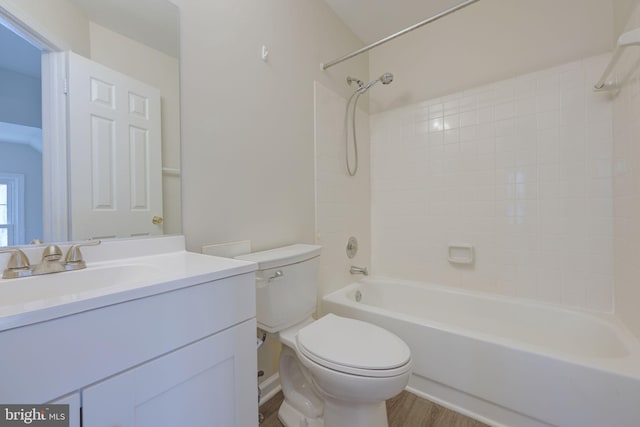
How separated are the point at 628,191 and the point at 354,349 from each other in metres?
1.54

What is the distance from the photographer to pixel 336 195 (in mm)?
1931

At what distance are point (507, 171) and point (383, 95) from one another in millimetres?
1152

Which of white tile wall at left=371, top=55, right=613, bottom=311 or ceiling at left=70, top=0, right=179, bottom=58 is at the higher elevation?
ceiling at left=70, top=0, right=179, bottom=58

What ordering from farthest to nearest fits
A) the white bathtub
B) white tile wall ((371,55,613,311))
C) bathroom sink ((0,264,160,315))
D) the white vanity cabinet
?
white tile wall ((371,55,613,311))
the white bathtub
bathroom sink ((0,264,160,315))
the white vanity cabinet

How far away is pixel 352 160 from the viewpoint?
2.12m

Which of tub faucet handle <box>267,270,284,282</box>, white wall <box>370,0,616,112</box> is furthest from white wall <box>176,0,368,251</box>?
white wall <box>370,0,616,112</box>

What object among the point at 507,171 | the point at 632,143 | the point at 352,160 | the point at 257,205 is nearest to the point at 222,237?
the point at 257,205

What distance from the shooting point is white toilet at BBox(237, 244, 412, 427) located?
91 cm

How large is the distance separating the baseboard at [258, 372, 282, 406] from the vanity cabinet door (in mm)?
595

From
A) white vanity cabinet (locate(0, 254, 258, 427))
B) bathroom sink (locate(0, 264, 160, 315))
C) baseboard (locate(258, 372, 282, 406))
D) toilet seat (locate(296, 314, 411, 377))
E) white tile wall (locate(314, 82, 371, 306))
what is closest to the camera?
white vanity cabinet (locate(0, 254, 258, 427))

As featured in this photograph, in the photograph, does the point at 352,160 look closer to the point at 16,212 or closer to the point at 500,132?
the point at 500,132

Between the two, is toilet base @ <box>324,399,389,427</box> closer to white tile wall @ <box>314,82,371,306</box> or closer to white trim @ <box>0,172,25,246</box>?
white tile wall @ <box>314,82,371,306</box>

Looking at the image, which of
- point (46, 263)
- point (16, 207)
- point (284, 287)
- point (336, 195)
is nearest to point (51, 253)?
point (46, 263)

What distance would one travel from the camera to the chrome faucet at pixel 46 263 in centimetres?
68
